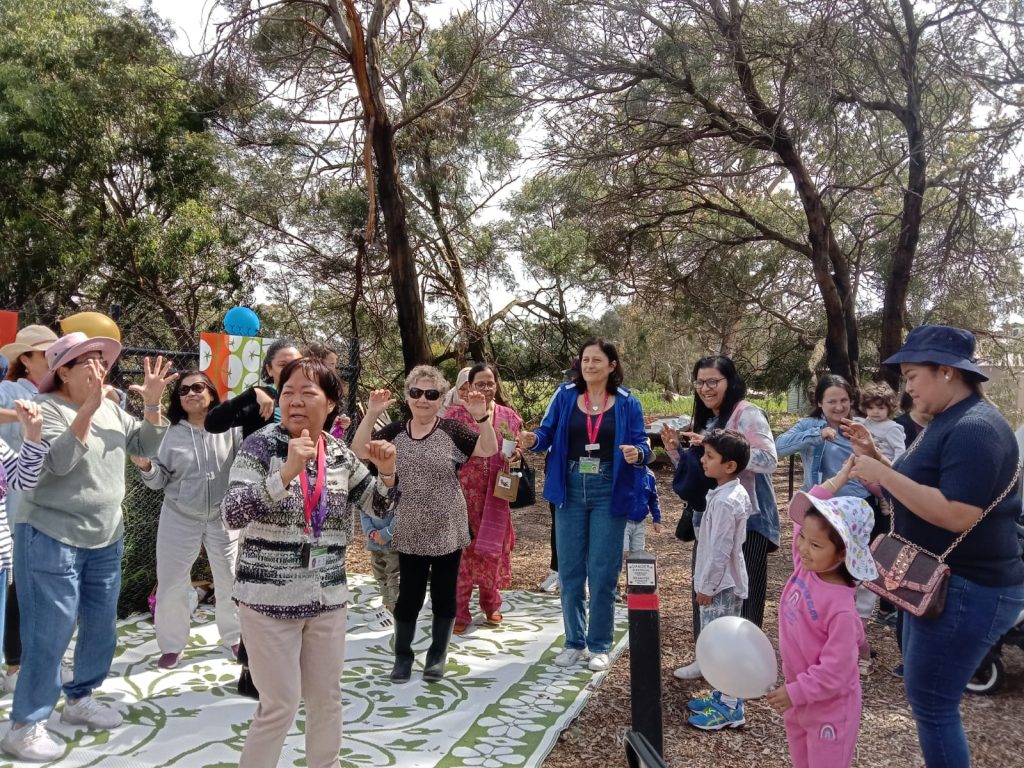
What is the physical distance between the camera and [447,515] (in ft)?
13.1

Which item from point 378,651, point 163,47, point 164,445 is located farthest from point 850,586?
point 163,47

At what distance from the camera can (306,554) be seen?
250cm

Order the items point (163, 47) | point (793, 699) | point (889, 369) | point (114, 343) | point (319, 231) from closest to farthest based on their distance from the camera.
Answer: point (793, 699) < point (114, 343) < point (889, 369) < point (319, 231) < point (163, 47)

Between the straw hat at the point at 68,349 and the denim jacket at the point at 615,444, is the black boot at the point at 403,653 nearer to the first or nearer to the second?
the denim jacket at the point at 615,444

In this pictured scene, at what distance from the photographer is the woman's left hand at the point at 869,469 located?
2.46m

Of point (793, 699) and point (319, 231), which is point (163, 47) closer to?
Answer: point (319, 231)

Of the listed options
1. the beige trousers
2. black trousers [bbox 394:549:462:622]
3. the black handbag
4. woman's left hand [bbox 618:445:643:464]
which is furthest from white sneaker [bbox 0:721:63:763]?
woman's left hand [bbox 618:445:643:464]

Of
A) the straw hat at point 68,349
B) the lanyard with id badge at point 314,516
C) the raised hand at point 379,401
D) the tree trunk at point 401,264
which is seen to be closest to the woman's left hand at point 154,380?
the straw hat at point 68,349

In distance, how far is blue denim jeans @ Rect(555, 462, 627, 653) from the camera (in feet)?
13.8

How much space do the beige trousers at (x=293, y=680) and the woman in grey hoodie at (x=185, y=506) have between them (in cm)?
163

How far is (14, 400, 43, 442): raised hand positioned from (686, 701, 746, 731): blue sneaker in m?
3.00

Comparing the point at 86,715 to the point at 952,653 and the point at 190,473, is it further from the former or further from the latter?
the point at 952,653

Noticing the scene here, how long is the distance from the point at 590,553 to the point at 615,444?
0.63m

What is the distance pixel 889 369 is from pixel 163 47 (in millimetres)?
11406
